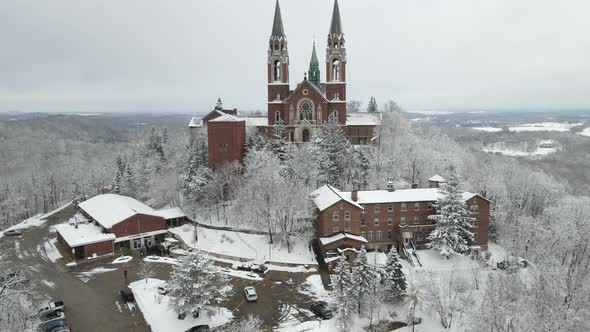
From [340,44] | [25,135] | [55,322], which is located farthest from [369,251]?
[25,135]

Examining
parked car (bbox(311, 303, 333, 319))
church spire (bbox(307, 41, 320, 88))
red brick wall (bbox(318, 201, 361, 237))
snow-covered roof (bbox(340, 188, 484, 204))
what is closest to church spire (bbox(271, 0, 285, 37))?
church spire (bbox(307, 41, 320, 88))

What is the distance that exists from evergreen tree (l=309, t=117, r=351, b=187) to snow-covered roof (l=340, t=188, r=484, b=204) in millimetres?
7664

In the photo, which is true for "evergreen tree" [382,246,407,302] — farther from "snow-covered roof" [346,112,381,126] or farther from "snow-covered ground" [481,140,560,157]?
"snow-covered ground" [481,140,560,157]

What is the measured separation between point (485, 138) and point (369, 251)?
401 ft

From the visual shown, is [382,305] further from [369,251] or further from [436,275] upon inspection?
[369,251]

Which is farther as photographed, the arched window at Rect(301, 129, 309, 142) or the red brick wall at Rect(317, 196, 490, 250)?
the arched window at Rect(301, 129, 309, 142)

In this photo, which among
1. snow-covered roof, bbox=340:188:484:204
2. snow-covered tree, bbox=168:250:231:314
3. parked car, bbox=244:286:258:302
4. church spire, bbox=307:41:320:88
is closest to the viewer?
snow-covered tree, bbox=168:250:231:314

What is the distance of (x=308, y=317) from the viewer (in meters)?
30.2

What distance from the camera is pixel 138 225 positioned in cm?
4541

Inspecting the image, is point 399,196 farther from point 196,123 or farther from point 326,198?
point 196,123

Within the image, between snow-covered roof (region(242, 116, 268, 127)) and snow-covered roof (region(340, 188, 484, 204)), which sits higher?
snow-covered roof (region(242, 116, 268, 127))

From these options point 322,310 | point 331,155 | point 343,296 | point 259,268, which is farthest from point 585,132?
point 343,296

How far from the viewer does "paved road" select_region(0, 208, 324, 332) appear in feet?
96.8

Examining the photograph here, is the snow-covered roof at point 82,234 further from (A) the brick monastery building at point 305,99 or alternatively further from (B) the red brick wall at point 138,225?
(A) the brick monastery building at point 305,99
